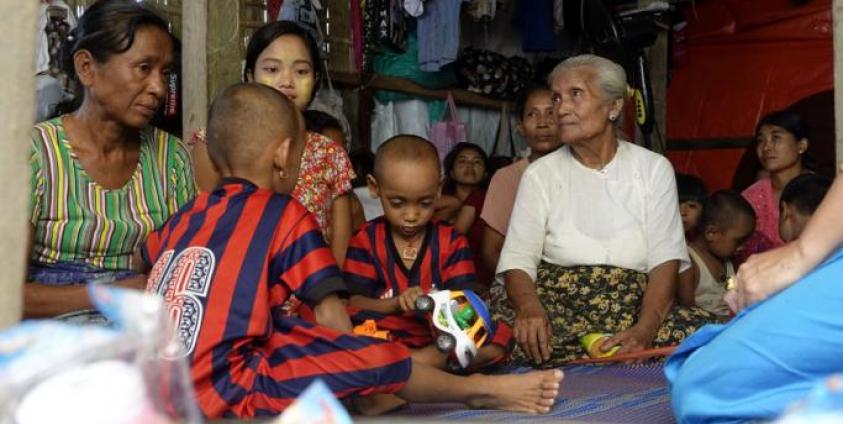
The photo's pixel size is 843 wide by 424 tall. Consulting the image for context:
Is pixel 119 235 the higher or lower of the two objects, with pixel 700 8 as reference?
lower

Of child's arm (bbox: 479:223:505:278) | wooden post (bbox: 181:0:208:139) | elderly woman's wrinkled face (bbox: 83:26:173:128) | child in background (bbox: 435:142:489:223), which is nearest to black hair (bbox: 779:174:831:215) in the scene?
child's arm (bbox: 479:223:505:278)

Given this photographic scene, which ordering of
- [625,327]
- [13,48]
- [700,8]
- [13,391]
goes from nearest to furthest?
[13,391] < [13,48] < [625,327] < [700,8]

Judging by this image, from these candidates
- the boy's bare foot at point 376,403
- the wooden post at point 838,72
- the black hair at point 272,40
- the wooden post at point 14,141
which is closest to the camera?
the wooden post at point 14,141

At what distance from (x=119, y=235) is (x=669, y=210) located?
1936 mm

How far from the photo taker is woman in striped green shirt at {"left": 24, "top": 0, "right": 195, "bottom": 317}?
2902mm

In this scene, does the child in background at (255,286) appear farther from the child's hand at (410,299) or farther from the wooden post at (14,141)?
the wooden post at (14,141)

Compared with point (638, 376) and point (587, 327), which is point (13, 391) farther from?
point (587, 327)

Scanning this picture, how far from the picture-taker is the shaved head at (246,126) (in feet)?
8.05

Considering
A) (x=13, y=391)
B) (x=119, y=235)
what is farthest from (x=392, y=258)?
(x=13, y=391)

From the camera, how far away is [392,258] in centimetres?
334

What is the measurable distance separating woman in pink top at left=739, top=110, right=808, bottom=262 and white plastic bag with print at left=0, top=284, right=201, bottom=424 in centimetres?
448

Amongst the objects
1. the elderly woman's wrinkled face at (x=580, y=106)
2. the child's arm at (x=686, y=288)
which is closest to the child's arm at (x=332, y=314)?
the elderly woman's wrinkled face at (x=580, y=106)

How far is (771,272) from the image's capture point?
2.02 m

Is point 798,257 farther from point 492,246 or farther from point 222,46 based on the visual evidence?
point 222,46
